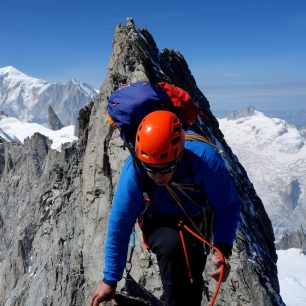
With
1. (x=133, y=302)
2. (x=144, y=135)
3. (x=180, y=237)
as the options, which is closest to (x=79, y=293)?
(x=133, y=302)

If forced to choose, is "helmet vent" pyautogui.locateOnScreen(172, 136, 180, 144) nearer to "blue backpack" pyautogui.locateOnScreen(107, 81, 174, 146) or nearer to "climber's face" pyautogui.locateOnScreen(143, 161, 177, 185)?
"climber's face" pyautogui.locateOnScreen(143, 161, 177, 185)

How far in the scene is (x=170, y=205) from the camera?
6.36m

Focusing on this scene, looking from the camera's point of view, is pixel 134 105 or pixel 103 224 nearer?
pixel 134 105

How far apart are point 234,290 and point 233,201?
6.47 meters

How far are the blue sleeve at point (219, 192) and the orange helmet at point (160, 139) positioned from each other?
47 centimetres

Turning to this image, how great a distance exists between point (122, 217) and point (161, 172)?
2.86ft

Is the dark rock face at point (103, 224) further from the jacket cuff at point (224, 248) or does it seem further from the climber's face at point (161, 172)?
the climber's face at point (161, 172)

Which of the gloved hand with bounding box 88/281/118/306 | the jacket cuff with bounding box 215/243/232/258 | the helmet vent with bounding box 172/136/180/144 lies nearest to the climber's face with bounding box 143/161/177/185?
the helmet vent with bounding box 172/136/180/144

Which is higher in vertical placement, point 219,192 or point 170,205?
point 219,192

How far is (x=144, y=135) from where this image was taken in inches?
219

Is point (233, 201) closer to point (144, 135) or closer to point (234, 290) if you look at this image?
point (144, 135)

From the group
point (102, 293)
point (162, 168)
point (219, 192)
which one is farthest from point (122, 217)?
point (219, 192)

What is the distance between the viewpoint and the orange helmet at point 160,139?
18.1ft

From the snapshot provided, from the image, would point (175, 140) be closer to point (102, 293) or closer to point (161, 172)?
point (161, 172)
